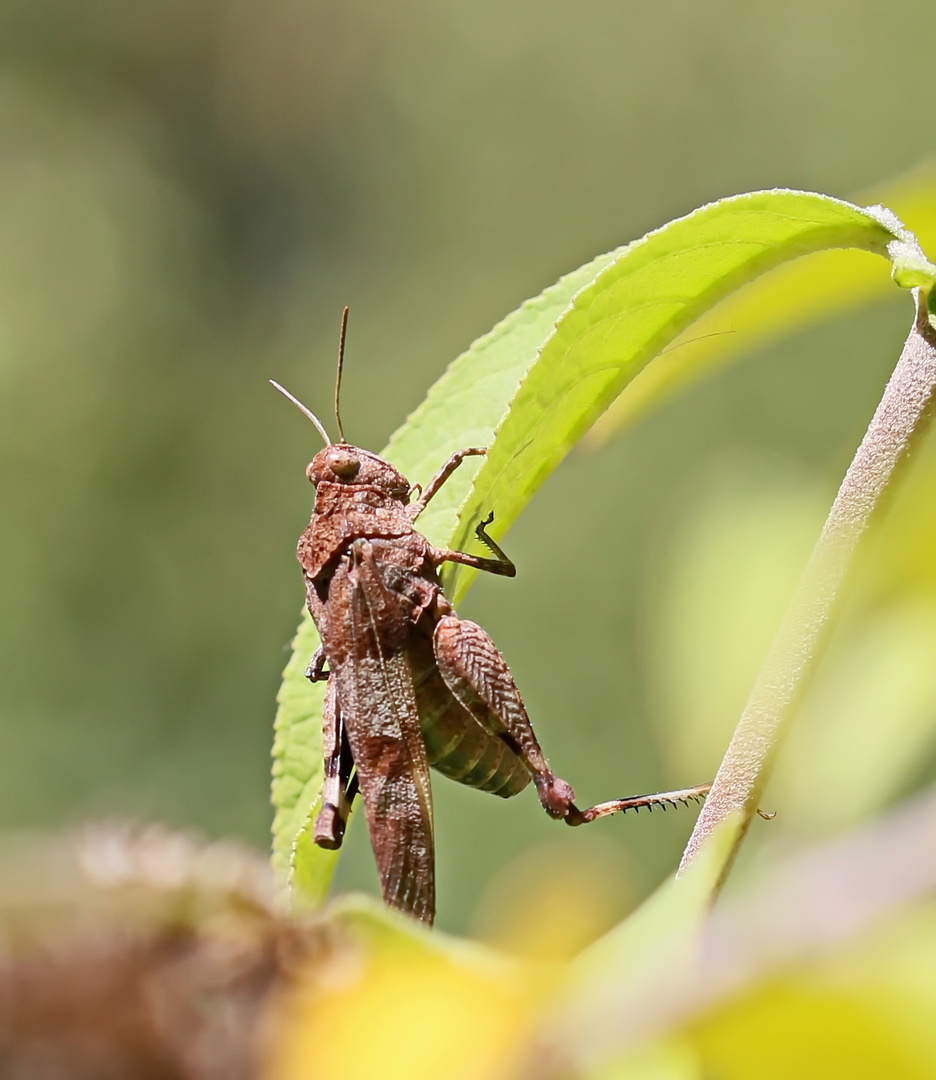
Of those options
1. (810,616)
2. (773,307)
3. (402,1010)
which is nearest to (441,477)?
(773,307)

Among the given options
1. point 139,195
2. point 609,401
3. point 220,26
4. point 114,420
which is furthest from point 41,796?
point 220,26

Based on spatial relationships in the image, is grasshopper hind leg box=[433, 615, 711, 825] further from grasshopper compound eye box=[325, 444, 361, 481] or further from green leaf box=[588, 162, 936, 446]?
green leaf box=[588, 162, 936, 446]

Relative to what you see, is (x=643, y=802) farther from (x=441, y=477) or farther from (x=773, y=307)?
(x=773, y=307)

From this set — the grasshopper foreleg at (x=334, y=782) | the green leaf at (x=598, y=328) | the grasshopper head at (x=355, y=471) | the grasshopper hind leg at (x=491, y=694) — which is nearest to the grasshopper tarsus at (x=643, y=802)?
the grasshopper hind leg at (x=491, y=694)

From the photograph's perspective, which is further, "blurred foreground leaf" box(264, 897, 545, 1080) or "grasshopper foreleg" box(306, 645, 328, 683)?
"grasshopper foreleg" box(306, 645, 328, 683)

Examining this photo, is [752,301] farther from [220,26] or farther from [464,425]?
[220,26]

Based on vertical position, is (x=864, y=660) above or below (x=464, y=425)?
below

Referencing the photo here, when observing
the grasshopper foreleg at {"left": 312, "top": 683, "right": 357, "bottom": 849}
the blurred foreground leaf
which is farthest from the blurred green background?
the blurred foreground leaf
